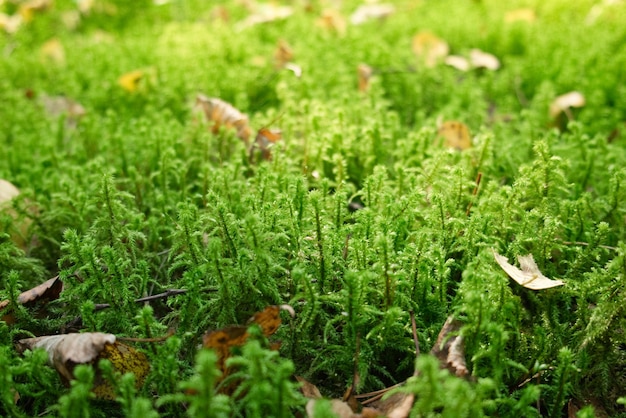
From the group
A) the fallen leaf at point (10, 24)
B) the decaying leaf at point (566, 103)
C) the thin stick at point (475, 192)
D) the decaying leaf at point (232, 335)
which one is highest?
the fallen leaf at point (10, 24)

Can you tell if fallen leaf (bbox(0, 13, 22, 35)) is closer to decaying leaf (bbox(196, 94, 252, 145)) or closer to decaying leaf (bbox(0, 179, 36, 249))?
decaying leaf (bbox(196, 94, 252, 145))

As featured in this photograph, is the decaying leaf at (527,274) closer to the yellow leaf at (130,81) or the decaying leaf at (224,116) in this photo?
the decaying leaf at (224,116)

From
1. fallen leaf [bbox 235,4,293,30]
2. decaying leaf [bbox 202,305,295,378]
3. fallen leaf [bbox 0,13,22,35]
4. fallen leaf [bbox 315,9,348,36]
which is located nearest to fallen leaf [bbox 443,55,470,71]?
fallen leaf [bbox 315,9,348,36]

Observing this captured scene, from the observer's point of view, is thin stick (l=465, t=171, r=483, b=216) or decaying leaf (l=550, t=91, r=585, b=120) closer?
thin stick (l=465, t=171, r=483, b=216)

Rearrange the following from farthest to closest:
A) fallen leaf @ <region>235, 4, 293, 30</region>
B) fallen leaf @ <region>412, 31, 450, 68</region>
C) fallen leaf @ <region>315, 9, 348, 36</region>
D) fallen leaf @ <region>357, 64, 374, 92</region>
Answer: fallen leaf @ <region>235, 4, 293, 30</region>, fallen leaf @ <region>315, 9, 348, 36</region>, fallen leaf @ <region>412, 31, 450, 68</region>, fallen leaf @ <region>357, 64, 374, 92</region>

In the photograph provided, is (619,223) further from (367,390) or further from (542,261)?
(367,390)

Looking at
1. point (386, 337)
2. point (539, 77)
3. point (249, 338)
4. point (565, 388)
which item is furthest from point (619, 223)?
point (539, 77)

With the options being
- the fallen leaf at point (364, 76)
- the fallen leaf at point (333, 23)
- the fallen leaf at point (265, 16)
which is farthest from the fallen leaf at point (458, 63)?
the fallen leaf at point (265, 16)
